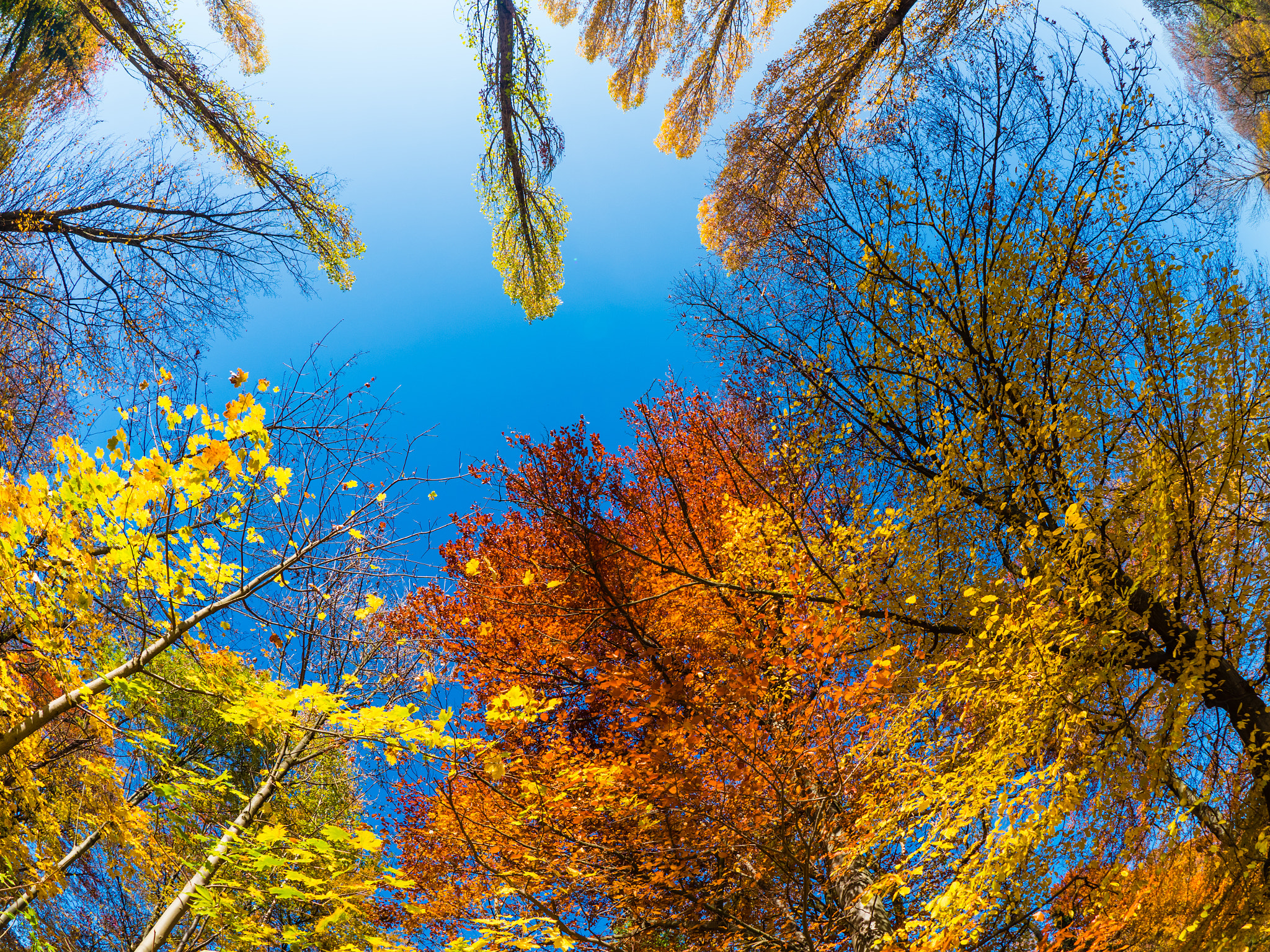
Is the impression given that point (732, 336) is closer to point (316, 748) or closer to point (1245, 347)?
point (1245, 347)

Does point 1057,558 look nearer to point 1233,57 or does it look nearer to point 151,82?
point 151,82

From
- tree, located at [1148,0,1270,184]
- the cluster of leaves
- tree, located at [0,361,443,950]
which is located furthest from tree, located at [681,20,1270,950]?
tree, located at [1148,0,1270,184]

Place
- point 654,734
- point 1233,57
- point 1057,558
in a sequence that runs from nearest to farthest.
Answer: point 1057,558, point 654,734, point 1233,57

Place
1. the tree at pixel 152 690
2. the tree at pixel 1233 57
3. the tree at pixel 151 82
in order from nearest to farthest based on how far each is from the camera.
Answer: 1. the tree at pixel 152 690
2. the tree at pixel 151 82
3. the tree at pixel 1233 57

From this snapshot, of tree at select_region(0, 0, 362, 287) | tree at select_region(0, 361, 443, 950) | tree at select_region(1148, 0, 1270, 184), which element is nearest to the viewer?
tree at select_region(0, 361, 443, 950)

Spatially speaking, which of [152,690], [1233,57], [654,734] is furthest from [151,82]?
[1233,57]

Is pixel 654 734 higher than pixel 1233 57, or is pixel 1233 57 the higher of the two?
pixel 1233 57

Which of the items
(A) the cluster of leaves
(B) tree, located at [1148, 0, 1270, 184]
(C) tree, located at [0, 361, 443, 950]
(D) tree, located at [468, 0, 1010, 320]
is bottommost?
(C) tree, located at [0, 361, 443, 950]

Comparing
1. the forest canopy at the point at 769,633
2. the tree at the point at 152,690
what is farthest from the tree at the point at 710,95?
the tree at the point at 152,690

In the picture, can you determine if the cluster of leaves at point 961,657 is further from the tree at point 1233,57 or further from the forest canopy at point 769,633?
the tree at point 1233,57

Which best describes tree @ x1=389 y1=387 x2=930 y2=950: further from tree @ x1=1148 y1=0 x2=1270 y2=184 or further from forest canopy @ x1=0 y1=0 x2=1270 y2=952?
tree @ x1=1148 y1=0 x2=1270 y2=184

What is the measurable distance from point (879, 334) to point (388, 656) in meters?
8.50

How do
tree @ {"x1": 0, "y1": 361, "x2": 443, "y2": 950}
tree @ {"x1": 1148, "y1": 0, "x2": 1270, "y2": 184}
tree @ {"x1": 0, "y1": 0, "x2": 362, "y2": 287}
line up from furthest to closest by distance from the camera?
tree @ {"x1": 1148, "y1": 0, "x2": 1270, "y2": 184} < tree @ {"x1": 0, "y1": 0, "x2": 362, "y2": 287} < tree @ {"x1": 0, "y1": 361, "x2": 443, "y2": 950}

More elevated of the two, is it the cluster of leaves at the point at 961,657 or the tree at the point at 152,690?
the cluster of leaves at the point at 961,657
